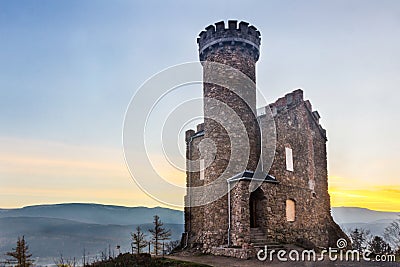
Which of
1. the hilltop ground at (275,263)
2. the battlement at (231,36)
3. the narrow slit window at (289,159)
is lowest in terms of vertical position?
the hilltop ground at (275,263)

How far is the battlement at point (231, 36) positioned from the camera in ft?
69.6

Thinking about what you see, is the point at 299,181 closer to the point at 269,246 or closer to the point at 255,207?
the point at 255,207

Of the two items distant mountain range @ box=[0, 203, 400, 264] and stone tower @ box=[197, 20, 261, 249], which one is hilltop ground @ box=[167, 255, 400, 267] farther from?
distant mountain range @ box=[0, 203, 400, 264]

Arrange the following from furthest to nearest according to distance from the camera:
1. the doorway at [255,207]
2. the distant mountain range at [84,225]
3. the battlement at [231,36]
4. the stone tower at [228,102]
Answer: the distant mountain range at [84,225] → the battlement at [231,36] → the stone tower at [228,102] → the doorway at [255,207]

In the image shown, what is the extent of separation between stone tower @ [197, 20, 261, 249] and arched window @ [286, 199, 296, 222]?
9.73ft

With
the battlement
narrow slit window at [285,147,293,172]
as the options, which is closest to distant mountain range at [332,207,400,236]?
narrow slit window at [285,147,293,172]

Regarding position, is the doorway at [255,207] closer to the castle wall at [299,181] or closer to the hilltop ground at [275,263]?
the castle wall at [299,181]

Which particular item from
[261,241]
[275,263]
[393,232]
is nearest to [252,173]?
[261,241]

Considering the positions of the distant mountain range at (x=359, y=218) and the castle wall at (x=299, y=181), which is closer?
the castle wall at (x=299, y=181)

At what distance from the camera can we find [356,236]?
1232 inches

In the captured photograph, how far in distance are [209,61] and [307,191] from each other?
10.1m

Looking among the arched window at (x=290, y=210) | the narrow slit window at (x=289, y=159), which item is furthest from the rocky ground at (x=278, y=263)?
the narrow slit window at (x=289, y=159)

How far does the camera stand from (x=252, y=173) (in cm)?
1923

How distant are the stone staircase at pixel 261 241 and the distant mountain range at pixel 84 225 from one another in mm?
21652
